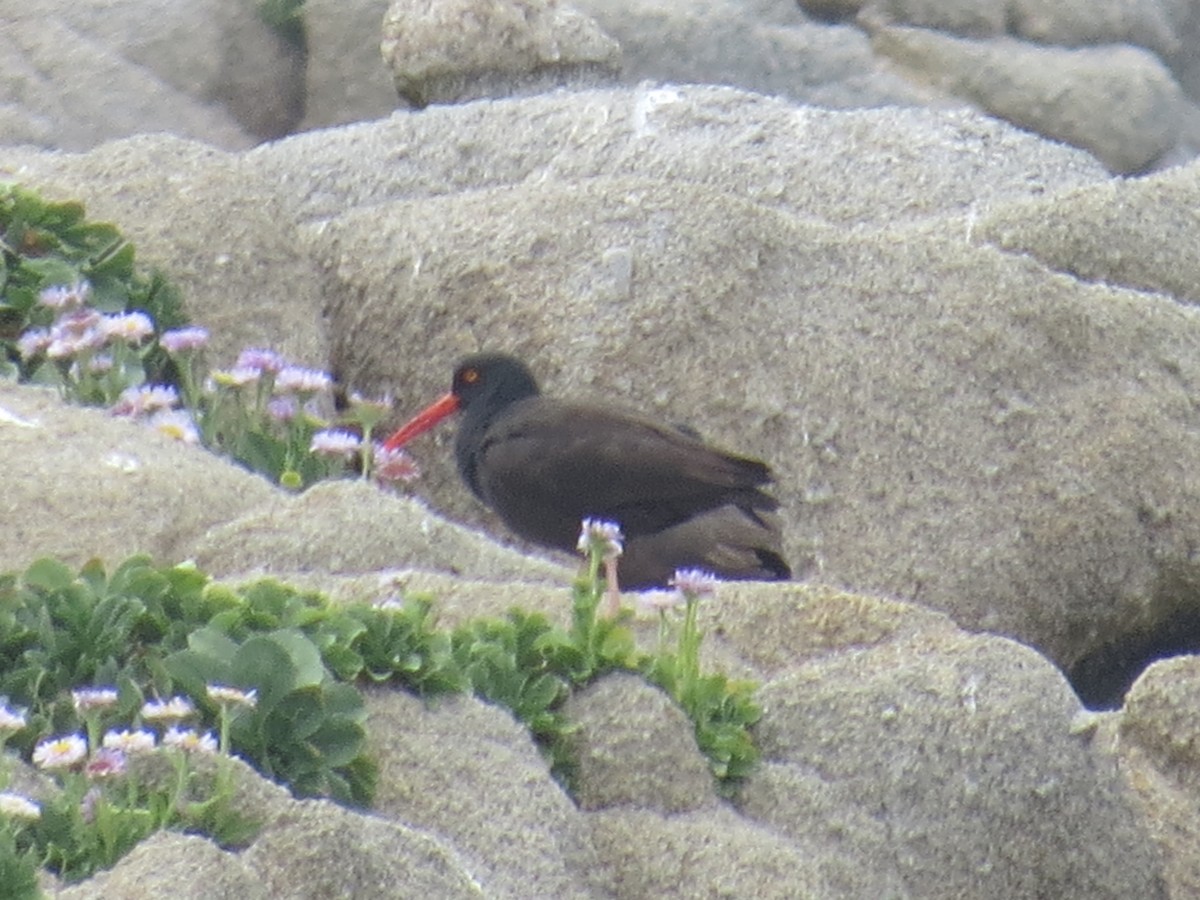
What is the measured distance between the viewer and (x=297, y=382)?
681 centimetres

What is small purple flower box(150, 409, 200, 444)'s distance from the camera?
661 cm

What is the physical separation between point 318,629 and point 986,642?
169 cm

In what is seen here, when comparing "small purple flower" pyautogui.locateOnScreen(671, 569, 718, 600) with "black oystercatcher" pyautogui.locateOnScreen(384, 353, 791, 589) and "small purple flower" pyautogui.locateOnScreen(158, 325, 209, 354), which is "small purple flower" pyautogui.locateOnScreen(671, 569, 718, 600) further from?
"small purple flower" pyautogui.locateOnScreen(158, 325, 209, 354)

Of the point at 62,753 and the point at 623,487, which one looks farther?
the point at 623,487

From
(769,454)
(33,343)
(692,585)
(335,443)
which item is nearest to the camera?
(692,585)

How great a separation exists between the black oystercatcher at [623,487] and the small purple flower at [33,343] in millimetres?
1293

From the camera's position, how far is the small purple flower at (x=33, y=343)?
696 cm

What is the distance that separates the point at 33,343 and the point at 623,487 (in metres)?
1.75

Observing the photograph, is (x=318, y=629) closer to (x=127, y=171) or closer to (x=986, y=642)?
(x=986, y=642)

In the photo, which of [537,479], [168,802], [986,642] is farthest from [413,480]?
[168,802]

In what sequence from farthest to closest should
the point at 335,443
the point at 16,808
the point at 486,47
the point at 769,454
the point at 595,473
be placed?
the point at 486,47, the point at 769,454, the point at 595,473, the point at 335,443, the point at 16,808

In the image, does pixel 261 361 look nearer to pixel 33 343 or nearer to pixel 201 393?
pixel 201 393

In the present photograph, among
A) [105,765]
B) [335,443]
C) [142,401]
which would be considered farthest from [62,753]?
[142,401]

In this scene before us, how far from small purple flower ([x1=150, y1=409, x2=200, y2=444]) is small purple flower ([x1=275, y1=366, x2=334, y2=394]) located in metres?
0.28
